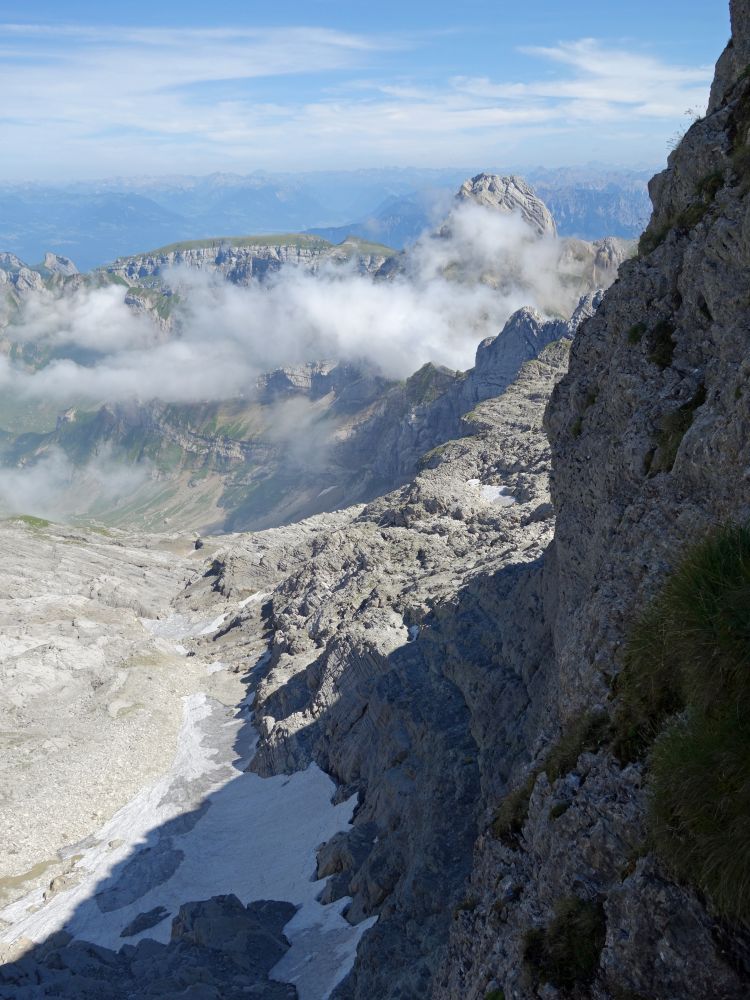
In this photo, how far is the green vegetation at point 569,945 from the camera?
1464 centimetres

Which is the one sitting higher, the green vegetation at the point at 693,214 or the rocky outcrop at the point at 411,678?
the green vegetation at the point at 693,214

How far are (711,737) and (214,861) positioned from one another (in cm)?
7426

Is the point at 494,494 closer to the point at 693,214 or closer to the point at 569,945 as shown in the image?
the point at 693,214

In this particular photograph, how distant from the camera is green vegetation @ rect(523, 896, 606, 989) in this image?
14.6 meters

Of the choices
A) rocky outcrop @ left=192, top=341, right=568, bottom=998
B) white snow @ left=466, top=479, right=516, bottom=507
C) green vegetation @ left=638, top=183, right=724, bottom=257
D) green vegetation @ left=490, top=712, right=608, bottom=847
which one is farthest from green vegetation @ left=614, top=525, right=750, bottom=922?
white snow @ left=466, top=479, right=516, bottom=507

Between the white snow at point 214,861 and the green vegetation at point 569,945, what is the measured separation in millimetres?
38813

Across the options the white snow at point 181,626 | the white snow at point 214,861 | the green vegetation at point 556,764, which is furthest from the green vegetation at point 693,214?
the white snow at point 181,626

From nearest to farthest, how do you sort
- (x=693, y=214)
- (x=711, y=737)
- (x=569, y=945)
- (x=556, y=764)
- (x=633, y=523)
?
(x=711, y=737) < (x=569, y=945) < (x=556, y=764) < (x=633, y=523) < (x=693, y=214)

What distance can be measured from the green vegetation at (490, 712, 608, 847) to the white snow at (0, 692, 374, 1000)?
33837mm

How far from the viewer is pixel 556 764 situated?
20.0 metres

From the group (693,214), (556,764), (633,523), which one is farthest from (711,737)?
(693,214)

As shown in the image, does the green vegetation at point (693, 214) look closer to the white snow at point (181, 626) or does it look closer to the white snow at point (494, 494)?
the white snow at point (494, 494)

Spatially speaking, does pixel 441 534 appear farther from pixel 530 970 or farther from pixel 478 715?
pixel 530 970

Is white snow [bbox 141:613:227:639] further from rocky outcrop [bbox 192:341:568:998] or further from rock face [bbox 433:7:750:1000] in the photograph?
rock face [bbox 433:7:750:1000]
